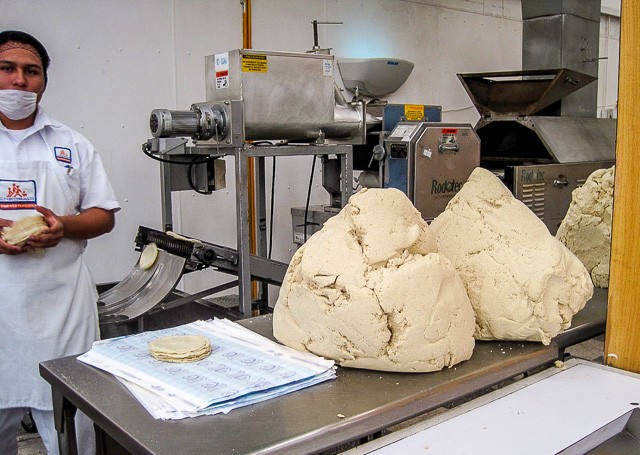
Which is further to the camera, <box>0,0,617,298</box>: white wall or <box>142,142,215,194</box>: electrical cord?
<box>0,0,617,298</box>: white wall

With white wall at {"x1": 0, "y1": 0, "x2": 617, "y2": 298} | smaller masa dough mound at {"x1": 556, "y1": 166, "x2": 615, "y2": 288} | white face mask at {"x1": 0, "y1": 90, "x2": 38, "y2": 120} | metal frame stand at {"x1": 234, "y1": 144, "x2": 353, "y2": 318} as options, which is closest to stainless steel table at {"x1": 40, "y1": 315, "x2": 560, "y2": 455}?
smaller masa dough mound at {"x1": 556, "y1": 166, "x2": 615, "y2": 288}

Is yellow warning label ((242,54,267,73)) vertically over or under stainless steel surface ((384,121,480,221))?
over

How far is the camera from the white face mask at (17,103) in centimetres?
192

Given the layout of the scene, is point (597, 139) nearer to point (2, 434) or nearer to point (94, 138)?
point (94, 138)

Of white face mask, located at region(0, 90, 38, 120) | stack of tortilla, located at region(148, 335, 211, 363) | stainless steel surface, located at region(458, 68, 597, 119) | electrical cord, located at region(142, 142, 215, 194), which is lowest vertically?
stack of tortilla, located at region(148, 335, 211, 363)

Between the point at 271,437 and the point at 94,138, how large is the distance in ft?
9.45

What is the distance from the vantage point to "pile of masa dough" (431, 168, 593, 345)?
4.36ft

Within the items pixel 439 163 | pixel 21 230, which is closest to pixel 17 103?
pixel 21 230

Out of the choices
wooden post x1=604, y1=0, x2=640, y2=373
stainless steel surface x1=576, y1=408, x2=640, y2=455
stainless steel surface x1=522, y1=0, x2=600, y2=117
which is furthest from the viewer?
stainless steel surface x1=522, y1=0, x2=600, y2=117

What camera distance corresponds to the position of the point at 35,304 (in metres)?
1.94

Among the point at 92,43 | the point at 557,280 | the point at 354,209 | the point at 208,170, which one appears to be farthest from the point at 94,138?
the point at 557,280

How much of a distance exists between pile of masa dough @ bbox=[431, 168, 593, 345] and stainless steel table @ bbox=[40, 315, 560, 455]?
0.07m

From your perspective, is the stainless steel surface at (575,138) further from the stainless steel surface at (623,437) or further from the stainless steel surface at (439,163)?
the stainless steel surface at (623,437)

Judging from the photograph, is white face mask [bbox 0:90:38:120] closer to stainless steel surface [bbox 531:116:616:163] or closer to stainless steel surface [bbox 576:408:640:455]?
stainless steel surface [bbox 576:408:640:455]
